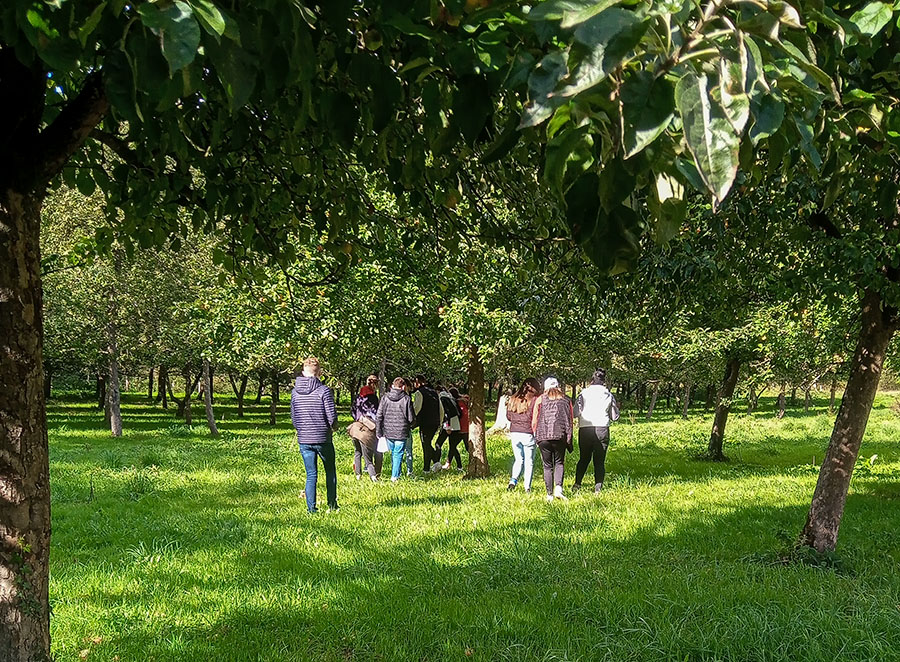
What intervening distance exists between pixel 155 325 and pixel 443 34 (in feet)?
87.7

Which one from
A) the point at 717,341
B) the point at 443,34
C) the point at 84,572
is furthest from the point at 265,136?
the point at 717,341

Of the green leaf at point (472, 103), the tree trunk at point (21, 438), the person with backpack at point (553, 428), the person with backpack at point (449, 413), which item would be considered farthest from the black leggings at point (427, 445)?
the green leaf at point (472, 103)

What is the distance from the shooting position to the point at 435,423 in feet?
47.2

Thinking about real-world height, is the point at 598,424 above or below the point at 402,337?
below

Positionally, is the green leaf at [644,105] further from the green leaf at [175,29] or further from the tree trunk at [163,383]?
the tree trunk at [163,383]

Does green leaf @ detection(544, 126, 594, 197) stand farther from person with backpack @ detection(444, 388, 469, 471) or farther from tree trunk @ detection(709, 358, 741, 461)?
tree trunk @ detection(709, 358, 741, 461)

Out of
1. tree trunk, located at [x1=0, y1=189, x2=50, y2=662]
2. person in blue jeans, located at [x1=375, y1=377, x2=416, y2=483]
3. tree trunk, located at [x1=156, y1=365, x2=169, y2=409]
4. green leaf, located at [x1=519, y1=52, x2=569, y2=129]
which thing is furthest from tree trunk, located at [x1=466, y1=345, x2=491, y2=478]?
tree trunk, located at [x1=156, y1=365, x2=169, y2=409]

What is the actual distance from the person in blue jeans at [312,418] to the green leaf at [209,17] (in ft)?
26.3

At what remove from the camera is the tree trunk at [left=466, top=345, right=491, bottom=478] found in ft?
46.7

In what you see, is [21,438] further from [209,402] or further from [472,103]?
[209,402]

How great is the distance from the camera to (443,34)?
179 centimetres

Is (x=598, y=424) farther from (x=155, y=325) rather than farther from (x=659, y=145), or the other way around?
(x=155, y=325)

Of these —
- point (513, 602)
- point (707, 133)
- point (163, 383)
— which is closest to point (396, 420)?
point (513, 602)

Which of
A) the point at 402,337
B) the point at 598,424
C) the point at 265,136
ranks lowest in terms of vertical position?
the point at 598,424
